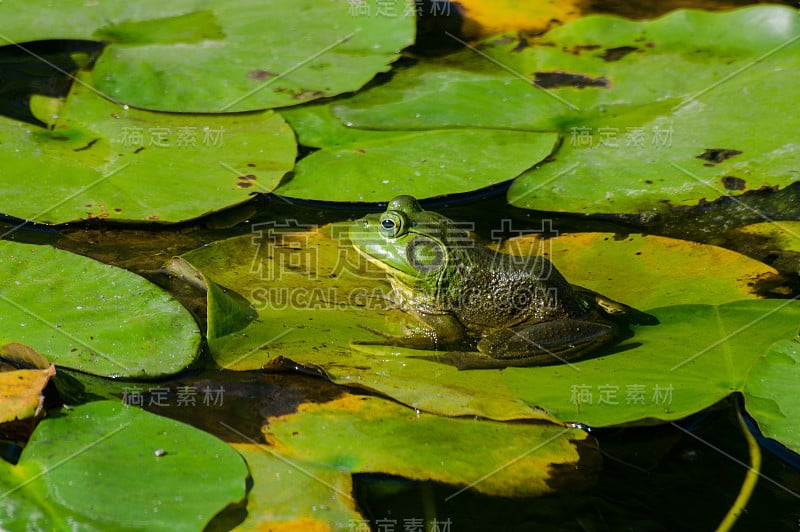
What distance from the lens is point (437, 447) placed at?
3010 millimetres

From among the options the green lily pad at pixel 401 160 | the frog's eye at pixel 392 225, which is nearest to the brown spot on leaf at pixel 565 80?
the green lily pad at pixel 401 160

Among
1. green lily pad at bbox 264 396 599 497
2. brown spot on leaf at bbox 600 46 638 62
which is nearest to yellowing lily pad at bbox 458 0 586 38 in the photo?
brown spot on leaf at bbox 600 46 638 62

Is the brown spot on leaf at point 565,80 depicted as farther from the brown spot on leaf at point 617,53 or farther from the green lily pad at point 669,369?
the green lily pad at point 669,369

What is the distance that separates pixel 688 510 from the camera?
293cm

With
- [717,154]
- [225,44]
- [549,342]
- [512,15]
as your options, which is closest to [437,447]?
[549,342]

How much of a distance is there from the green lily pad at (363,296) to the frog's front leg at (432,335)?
0.18 ft

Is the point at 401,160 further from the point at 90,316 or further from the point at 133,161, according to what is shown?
the point at 90,316

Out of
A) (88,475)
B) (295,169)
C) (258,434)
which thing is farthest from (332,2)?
(88,475)

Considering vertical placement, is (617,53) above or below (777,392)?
above

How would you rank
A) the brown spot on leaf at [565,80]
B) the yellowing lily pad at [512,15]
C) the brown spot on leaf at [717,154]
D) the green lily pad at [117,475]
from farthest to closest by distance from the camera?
the yellowing lily pad at [512,15] → the brown spot on leaf at [565,80] → the brown spot on leaf at [717,154] → the green lily pad at [117,475]

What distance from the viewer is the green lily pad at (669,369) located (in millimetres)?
3123

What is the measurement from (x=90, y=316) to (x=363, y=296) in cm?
125

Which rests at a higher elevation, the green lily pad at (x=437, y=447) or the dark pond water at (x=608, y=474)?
the green lily pad at (x=437, y=447)

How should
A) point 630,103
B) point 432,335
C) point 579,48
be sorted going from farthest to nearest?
point 579,48 < point 630,103 < point 432,335
